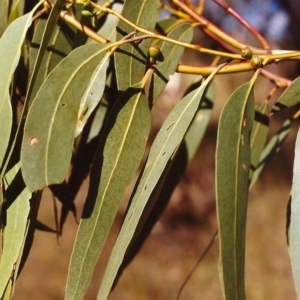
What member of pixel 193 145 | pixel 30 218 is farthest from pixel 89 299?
pixel 30 218

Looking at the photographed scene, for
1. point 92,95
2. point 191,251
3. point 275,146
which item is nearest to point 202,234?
point 191,251

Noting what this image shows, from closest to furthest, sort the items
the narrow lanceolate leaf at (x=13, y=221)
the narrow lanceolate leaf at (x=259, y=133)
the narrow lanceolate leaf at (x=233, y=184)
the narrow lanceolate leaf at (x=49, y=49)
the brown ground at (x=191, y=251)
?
the narrow lanceolate leaf at (x=233, y=184) → the narrow lanceolate leaf at (x=13, y=221) → the narrow lanceolate leaf at (x=49, y=49) → the narrow lanceolate leaf at (x=259, y=133) → the brown ground at (x=191, y=251)

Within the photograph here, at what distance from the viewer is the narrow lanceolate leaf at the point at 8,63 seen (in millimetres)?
614

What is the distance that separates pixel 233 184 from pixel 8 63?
1.02 ft

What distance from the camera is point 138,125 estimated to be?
2.18ft

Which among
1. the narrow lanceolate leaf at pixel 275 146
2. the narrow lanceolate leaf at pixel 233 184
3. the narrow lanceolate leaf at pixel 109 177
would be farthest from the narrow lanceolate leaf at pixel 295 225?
the narrow lanceolate leaf at pixel 275 146

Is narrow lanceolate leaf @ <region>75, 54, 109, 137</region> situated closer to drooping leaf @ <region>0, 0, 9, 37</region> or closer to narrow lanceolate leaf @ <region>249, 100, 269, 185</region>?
drooping leaf @ <region>0, 0, 9, 37</region>

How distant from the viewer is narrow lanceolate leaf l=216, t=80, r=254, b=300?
1.77 feet

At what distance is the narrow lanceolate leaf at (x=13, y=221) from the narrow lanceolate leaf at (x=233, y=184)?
0.24 meters

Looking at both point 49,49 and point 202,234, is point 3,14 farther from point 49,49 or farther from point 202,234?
point 202,234

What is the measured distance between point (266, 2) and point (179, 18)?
106 inches

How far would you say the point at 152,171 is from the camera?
601 millimetres

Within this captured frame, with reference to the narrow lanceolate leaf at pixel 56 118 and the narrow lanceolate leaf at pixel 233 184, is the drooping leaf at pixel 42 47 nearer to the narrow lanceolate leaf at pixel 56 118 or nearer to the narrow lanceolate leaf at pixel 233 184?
the narrow lanceolate leaf at pixel 56 118

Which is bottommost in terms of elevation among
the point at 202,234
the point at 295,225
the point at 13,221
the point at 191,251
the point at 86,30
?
the point at 191,251
